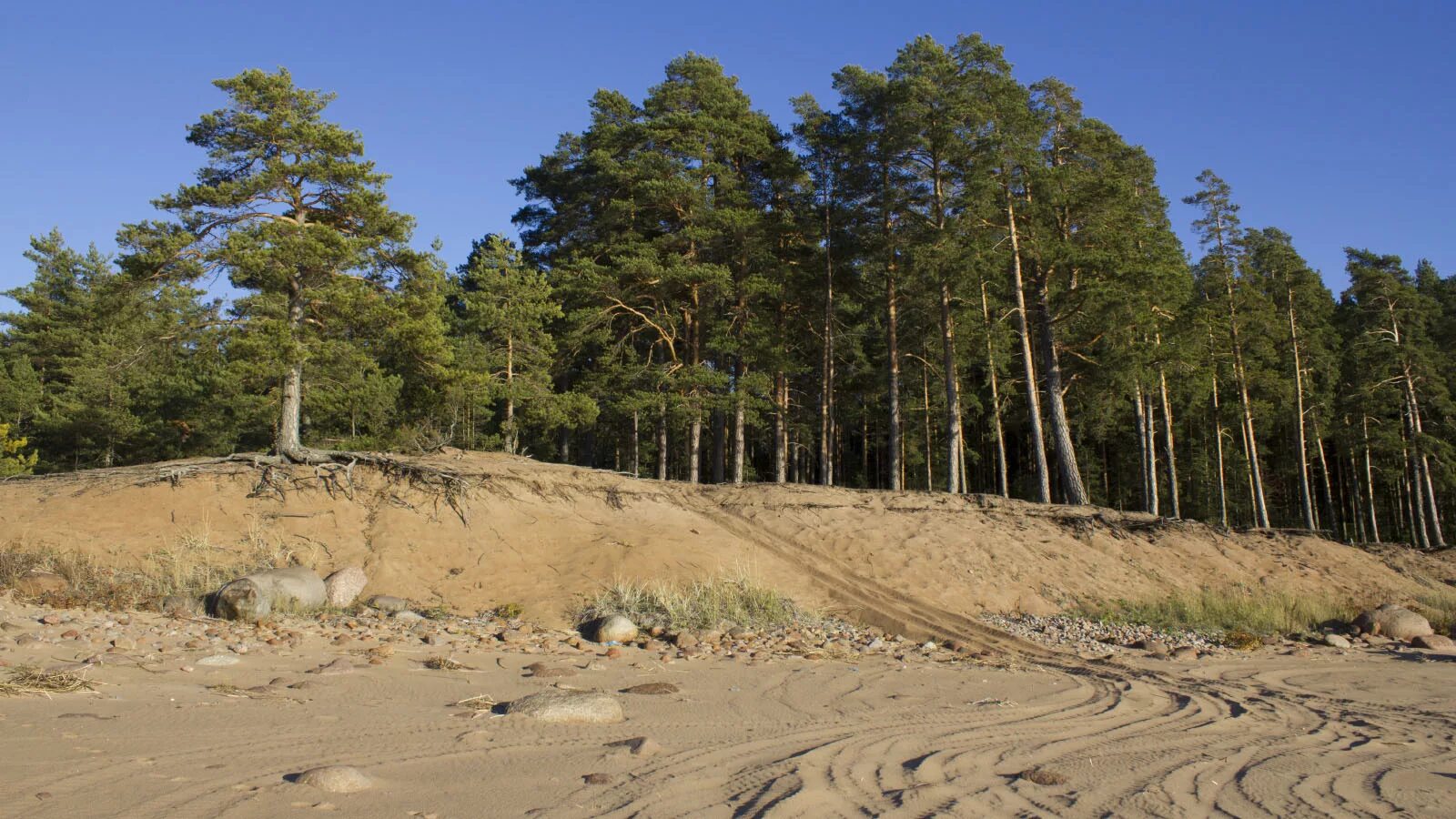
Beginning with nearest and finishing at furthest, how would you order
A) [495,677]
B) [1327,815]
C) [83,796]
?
[83,796] < [1327,815] < [495,677]

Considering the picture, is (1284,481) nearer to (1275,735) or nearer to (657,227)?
(657,227)

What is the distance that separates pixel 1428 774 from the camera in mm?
6586

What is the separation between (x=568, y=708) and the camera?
7.21 m

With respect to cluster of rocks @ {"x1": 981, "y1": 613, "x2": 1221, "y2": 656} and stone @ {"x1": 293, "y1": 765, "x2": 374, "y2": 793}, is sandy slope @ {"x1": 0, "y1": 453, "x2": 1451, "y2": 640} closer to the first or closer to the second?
cluster of rocks @ {"x1": 981, "y1": 613, "x2": 1221, "y2": 656}

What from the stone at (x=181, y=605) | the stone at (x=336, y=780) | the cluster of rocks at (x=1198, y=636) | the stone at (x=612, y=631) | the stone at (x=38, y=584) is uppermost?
the stone at (x=38, y=584)

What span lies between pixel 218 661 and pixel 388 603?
512 cm

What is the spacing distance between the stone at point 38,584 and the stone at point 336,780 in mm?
9554

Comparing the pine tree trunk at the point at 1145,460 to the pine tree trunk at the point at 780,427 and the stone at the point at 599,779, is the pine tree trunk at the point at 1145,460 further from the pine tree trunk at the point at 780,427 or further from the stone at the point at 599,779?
the stone at the point at 599,779

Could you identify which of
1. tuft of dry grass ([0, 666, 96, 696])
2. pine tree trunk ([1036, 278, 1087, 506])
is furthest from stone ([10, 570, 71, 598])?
pine tree trunk ([1036, 278, 1087, 506])

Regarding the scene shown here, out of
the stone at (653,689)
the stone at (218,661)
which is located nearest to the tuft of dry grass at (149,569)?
the stone at (218,661)

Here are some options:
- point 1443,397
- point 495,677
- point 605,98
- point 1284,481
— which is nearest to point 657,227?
point 605,98

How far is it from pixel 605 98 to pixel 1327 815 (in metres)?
31.0

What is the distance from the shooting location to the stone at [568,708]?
7.13 meters

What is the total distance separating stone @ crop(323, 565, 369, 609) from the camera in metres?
13.8
